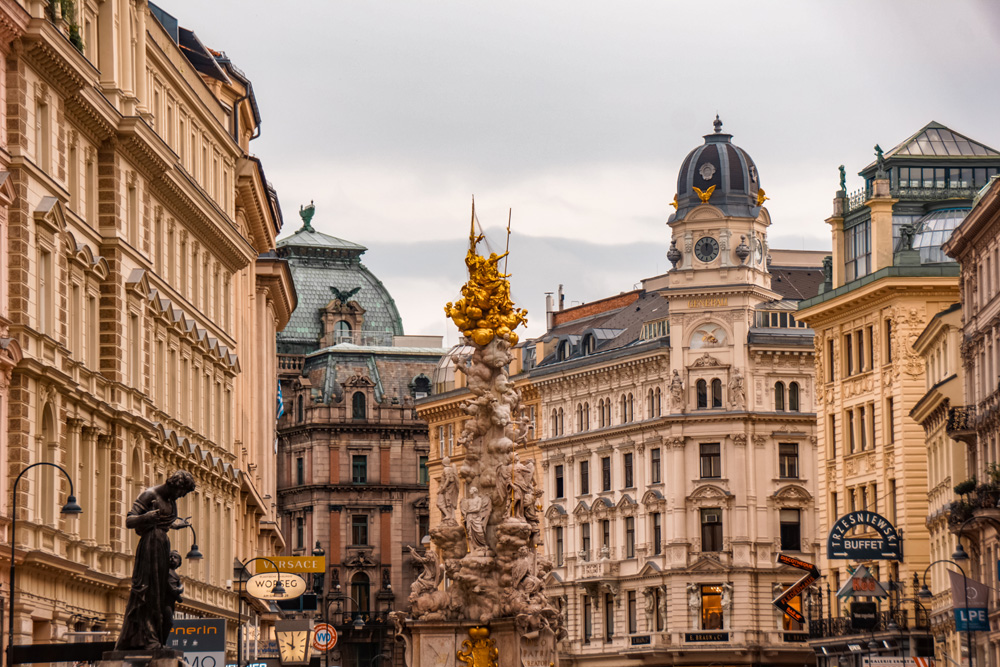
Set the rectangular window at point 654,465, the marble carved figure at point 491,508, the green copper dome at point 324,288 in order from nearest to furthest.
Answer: the marble carved figure at point 491,508 < the rectangular window at point 654,465 < the green copper dome at point 324,288

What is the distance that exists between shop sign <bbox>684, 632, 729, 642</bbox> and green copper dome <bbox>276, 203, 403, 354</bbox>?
51015mm

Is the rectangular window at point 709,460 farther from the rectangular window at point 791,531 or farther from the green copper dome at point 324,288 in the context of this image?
the green copper dome at point 324,288

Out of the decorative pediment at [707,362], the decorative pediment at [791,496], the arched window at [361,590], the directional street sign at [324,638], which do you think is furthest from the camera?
the arched window at [361,590]

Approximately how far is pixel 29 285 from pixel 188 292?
68.4 ft

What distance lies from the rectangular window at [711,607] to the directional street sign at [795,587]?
9.59 meters

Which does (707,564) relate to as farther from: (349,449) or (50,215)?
(50,215)

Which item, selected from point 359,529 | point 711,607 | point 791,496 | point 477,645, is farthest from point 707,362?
point 477,645

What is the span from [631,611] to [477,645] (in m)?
79.4

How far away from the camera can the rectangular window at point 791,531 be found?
387 feet

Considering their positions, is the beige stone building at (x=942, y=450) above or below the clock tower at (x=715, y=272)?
below

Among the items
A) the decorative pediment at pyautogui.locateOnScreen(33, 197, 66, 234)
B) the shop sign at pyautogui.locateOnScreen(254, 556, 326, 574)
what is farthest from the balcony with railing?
the decorative pediment at pyautogui.locateOnScreen(33, 197, 66, 234)

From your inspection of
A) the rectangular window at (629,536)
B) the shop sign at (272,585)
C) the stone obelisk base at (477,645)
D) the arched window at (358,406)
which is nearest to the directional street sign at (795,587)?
the rectangular window at (629,536)

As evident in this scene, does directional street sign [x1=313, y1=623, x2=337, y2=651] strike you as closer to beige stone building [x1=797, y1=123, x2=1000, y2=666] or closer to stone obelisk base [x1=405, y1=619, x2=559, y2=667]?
beige stone building [x1=797, y1=123, x2=1000, y2=666]

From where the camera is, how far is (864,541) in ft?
282
